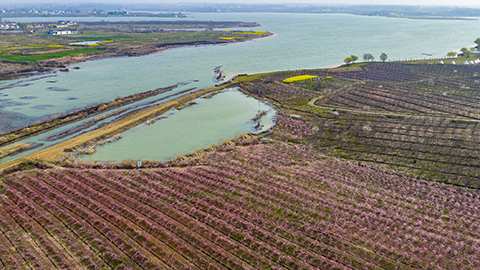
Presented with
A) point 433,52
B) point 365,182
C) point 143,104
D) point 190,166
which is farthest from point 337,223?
point 433,52

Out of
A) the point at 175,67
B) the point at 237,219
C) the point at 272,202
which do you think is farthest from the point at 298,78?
the point at 237,219

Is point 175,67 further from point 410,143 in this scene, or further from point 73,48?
point 410,143

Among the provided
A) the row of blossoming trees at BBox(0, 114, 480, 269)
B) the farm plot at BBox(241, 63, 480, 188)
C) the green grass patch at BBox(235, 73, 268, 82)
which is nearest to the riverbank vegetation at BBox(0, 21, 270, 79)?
the green grass patch at BBox(235, 73, 268, 82)

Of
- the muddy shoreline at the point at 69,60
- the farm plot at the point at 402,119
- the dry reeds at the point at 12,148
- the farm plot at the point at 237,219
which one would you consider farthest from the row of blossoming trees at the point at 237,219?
the muddy shoreline at the point at 69,60

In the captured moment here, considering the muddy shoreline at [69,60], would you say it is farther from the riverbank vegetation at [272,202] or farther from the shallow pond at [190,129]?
the riverbank vegetation at [272,202]

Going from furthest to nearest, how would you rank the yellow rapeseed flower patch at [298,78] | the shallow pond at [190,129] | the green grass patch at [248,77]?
the green grass patch at [248,77], the yellow rapeseed flower patch at [298,78], the shallow pond at [190,129]
